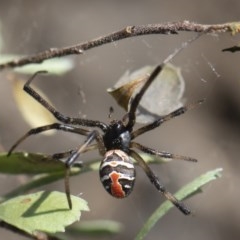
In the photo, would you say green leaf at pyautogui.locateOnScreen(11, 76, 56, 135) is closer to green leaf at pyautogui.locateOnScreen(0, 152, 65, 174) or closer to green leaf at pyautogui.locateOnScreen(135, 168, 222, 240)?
green leaf at pyautogui.locateOnScreen(0, 152, 65, 174)

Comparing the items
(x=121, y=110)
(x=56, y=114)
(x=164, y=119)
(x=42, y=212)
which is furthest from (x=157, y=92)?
(x=121, y=110)

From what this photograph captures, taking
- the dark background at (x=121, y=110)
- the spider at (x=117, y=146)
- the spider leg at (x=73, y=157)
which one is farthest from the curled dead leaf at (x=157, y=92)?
the dark background at (x=121, y=110)

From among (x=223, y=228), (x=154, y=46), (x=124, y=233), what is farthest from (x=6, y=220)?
(x=154, y=46)

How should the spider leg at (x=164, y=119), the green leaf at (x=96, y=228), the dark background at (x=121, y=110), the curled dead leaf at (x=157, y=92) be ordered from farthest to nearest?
the dark background at (x=121, y=110) → the green leaf at (x=96, y=228) → the spider leg at (x=164, y=119) → the curled dead leaf at (x=157, y=92)

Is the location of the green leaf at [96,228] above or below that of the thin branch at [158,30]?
below

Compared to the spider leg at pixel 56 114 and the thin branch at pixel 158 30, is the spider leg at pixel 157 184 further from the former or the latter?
the thin branch at pixel 158 30

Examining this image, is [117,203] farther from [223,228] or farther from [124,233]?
[223,228]
